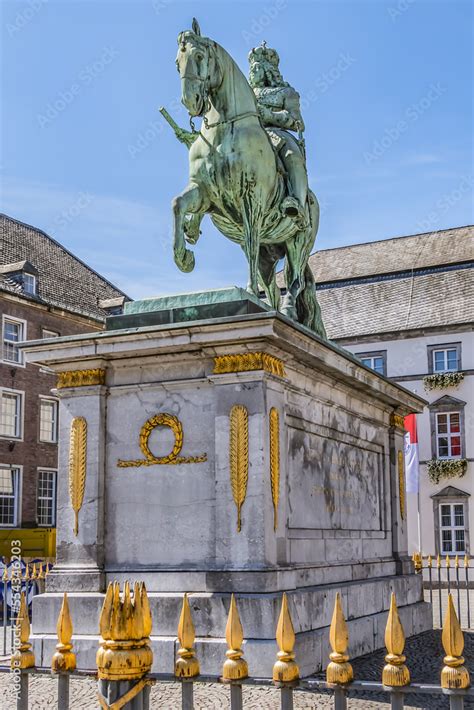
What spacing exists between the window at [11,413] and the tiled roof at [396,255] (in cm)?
1436

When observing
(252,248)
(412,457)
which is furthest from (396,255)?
(252,248)

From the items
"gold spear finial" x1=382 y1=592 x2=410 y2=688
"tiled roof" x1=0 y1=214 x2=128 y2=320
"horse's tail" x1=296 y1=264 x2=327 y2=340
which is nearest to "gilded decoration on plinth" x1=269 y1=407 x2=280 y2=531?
"horse's tail" x1=296 y1=264 x2=327 y2=340

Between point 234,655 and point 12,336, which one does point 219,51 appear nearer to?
point 234,655

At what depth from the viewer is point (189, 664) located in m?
4.14

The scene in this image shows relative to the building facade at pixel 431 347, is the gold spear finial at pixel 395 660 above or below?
below

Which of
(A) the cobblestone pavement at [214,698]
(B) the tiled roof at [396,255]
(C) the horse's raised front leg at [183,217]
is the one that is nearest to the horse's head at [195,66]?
(C) the horse's raised front leg at [183,217]

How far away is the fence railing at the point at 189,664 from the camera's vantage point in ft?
12.4

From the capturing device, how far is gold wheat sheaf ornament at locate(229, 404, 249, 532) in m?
8.39

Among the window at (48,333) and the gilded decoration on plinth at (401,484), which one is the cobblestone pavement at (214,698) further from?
the window at (48,333)

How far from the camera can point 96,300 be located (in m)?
41.0

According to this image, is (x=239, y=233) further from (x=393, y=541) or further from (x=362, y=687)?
(x=362, y=687)

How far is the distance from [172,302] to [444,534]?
27742 millimetres

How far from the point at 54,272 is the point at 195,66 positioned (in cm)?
3132

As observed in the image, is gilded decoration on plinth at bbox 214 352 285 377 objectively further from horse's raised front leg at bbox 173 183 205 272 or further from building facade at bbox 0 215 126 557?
building facade at bbox 0 215 126 557
